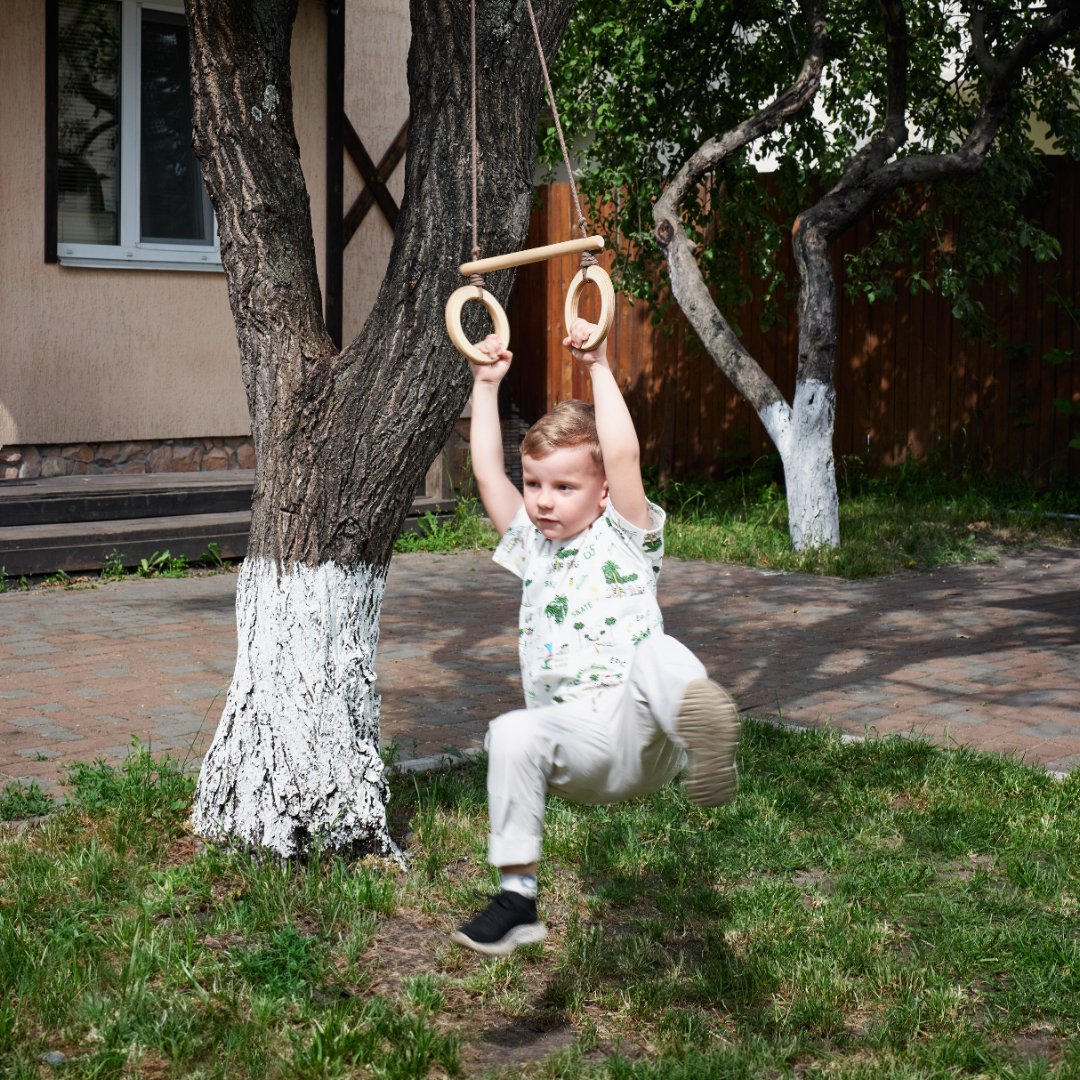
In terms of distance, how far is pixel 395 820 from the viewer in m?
5.14

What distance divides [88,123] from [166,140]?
1.94 ft

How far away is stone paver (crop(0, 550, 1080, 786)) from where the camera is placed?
250 inches

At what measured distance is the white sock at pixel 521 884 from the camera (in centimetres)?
344

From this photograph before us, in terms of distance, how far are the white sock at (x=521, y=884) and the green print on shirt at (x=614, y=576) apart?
2.51 feet

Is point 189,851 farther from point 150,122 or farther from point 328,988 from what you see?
point 150,122

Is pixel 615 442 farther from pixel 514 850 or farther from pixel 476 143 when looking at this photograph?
pixel 476 143

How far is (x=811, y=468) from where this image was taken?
1096 centimetres

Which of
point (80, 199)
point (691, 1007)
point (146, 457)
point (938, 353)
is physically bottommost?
point (691, 1007)

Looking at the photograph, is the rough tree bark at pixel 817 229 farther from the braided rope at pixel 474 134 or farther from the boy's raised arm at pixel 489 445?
the boy's raised arm at pixel 489 445

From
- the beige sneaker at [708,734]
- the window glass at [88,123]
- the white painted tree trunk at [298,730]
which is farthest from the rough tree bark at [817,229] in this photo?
the beige sneaker at [708,734]

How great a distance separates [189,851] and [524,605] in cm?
153

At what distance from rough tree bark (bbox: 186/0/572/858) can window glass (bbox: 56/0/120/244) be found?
672 centimetres

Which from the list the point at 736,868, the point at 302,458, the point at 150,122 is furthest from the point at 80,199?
the point at 736,868

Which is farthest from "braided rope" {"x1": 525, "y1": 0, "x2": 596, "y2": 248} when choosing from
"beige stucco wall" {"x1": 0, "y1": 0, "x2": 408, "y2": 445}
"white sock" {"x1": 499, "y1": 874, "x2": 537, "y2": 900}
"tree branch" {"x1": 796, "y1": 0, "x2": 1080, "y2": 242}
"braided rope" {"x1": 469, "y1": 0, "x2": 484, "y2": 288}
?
"beige stucco wall" {"x1": 0, "y1": 0, "x2": 408, "y2": 445}
